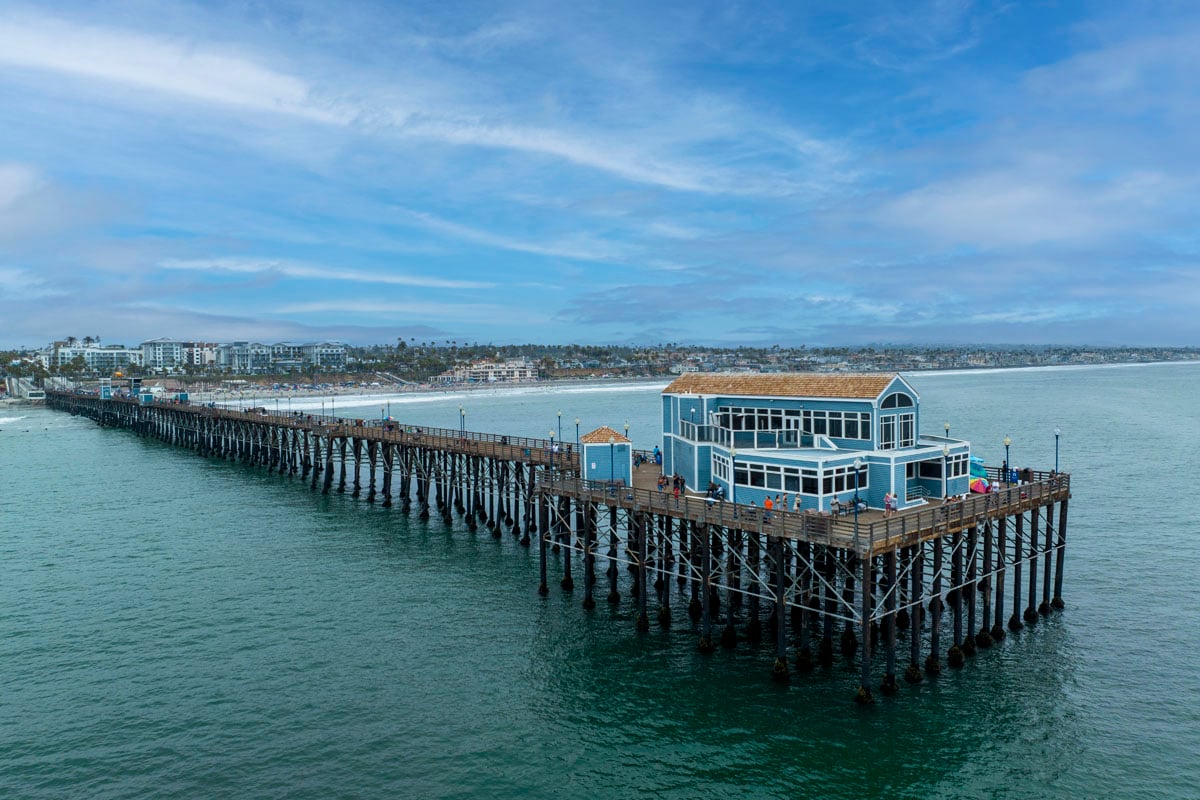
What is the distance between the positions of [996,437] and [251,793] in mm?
87304

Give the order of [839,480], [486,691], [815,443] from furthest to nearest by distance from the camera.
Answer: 1. [815,443]
2. [839,480]
3. [486,691]

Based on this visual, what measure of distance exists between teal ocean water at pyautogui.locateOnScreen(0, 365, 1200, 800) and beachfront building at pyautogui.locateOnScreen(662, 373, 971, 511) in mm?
5842

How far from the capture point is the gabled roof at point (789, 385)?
100 ft

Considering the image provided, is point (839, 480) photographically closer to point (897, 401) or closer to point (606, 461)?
point (897, 401)

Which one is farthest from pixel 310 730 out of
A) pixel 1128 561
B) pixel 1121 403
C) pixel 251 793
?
pixel 1121 403

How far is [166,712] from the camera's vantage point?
23688 millimetres

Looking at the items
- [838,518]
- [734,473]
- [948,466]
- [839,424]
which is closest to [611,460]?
[734,473]

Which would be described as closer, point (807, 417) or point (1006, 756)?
point (1006, 756)

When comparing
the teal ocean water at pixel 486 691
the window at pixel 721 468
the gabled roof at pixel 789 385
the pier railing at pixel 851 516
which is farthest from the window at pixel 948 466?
the window at pixel 721 468

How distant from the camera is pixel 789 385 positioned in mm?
32562

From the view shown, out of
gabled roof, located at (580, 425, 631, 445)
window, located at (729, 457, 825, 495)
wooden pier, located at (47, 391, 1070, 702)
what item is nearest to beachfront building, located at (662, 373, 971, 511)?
window, located at (729, 457, 825, 495)

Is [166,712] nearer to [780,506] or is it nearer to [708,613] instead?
[708,613]

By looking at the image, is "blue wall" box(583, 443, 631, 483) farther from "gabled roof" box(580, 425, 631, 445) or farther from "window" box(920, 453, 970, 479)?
"window" box(920, 453, 970, 479)

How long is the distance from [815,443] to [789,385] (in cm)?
263
